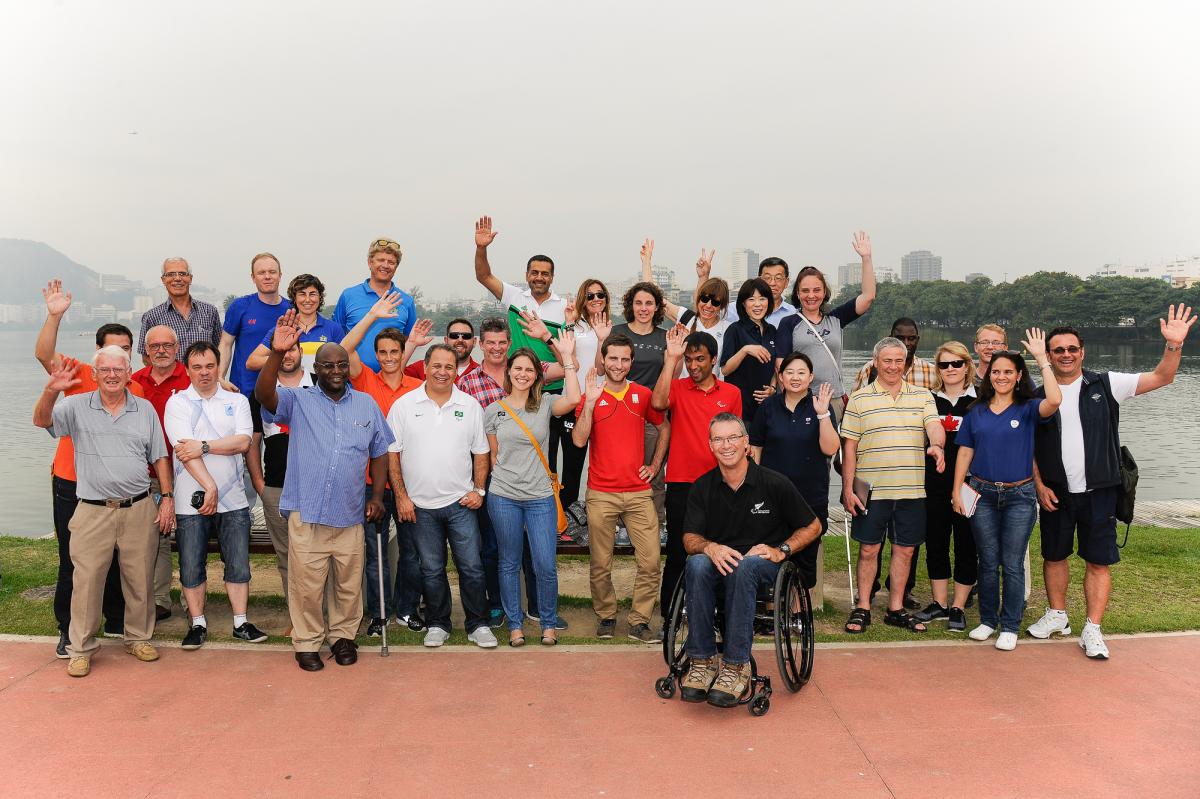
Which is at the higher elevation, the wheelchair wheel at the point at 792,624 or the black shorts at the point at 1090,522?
the black shorts at the point at 1090,522

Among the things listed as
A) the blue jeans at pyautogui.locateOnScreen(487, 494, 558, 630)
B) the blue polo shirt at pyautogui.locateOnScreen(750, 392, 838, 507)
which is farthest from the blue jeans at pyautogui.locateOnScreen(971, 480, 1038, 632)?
the blue jeans at pyautogui.locateOnScreen(487, 494, 558, 630)

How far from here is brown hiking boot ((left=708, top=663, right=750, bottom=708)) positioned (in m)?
4.40

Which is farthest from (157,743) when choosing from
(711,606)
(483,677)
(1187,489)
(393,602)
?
(1187,489)

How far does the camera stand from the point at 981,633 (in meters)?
5.71

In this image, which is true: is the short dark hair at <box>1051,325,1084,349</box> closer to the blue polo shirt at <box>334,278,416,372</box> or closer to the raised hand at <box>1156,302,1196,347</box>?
the raised hand at <box>1156,302,1196,347</box>

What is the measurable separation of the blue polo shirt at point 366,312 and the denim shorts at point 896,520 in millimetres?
3908

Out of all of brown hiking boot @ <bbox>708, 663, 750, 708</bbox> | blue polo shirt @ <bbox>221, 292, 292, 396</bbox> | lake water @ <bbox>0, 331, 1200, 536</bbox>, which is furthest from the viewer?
lake water @ <bbox>0, 331, 1200, 536</bbox>

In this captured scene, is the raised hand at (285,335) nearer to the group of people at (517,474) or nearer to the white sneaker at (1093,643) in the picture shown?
the group of people at (517,474)

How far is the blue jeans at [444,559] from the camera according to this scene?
18.0 ft

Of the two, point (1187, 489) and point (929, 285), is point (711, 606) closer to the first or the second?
point (1187, 489)

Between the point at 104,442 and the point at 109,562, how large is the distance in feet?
2.53

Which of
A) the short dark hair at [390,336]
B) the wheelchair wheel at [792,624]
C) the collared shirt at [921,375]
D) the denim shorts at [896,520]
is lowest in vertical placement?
the wheelchair wheel at [792,624]

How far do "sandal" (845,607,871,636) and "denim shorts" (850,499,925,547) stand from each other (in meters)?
0.52

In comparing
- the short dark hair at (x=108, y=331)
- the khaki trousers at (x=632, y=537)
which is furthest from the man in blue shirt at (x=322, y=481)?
the khaki trousers at (x=632, y=537)
